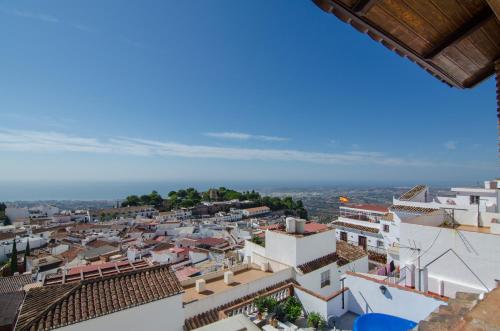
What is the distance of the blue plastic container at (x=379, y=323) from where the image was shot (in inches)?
202

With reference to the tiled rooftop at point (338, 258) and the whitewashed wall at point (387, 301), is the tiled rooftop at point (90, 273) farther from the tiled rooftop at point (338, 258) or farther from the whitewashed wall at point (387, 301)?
the whitewashed wall at point (387, 301)

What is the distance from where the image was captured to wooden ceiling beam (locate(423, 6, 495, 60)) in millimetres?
1921

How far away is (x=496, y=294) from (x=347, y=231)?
23.9 meters

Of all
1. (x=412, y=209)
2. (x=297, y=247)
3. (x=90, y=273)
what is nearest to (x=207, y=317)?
(x=90, y=273)

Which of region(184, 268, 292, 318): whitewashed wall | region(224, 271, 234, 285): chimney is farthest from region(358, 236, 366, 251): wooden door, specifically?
region(224, 271, 234, 285): chimney

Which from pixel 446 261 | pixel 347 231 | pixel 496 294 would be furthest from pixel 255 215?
pixel 496 294

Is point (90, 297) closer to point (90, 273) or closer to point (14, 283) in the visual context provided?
point (90, 273)

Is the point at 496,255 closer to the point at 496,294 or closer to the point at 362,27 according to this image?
the point at 496,294

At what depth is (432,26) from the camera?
6.51ft

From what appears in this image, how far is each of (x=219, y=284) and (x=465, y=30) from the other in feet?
38.2

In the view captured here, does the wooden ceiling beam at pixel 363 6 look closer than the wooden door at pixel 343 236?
Yes

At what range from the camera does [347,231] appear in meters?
23.8

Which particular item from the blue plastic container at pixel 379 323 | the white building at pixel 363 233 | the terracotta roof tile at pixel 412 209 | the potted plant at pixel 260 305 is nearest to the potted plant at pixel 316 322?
the potted plant at pixel 260 305

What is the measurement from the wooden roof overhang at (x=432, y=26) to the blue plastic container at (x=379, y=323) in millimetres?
4867
